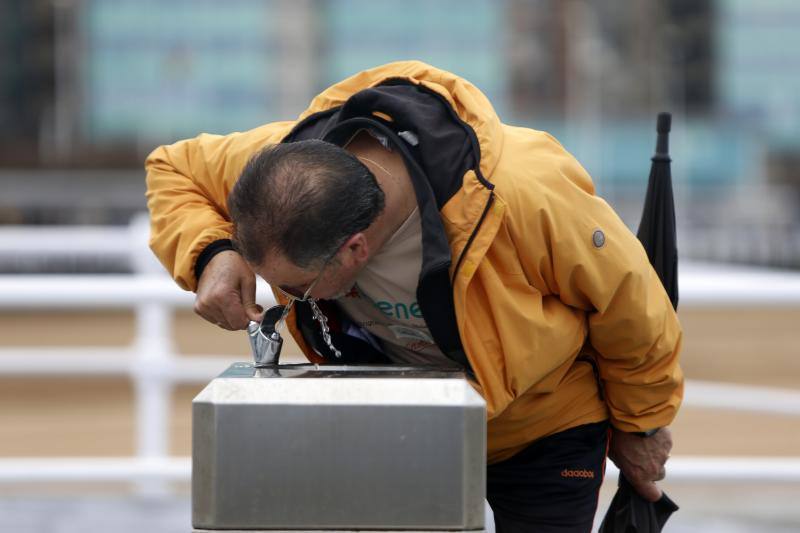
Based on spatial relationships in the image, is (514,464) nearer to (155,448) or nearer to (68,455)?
(155,448)

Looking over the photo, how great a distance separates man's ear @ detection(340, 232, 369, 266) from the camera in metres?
2.10

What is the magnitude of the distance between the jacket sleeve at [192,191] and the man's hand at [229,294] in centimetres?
11

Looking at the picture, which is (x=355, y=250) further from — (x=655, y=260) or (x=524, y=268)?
(x=655, y=260)

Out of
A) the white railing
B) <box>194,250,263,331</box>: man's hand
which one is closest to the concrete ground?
the white railing

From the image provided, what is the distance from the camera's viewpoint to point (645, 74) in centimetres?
6750

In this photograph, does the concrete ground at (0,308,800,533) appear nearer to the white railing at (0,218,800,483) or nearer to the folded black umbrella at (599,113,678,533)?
the white railing at (0,218,800,483)

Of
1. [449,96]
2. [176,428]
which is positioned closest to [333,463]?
[449,96]

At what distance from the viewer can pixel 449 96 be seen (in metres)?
2.39

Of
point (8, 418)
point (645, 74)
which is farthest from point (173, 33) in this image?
point (8, 418)

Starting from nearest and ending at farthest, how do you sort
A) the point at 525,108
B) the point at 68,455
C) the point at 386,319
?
the point at 386,319 < the point at 68,455 < the point at 525,108

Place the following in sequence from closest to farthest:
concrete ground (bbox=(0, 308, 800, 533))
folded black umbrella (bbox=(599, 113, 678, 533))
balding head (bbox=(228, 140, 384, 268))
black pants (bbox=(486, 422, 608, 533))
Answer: balding head (bbox=(228, 140, 384, 268)) → black pants (bbox=(486, 422, 608, 533)) → folded black umbrella (bbox=(599, 113, 678, 533)) → concrete ground (bbox=(0, 308, 800, 533))

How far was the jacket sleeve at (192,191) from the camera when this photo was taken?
249 cm

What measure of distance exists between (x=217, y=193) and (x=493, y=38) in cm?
5038

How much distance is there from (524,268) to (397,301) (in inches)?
9.5
